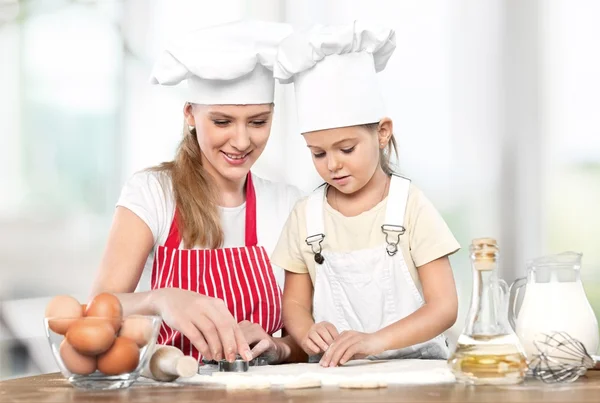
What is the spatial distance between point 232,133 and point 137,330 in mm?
695

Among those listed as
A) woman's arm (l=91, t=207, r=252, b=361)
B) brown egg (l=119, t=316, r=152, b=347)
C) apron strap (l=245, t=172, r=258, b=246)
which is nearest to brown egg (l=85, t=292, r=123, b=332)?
brown egg (l=119, t=316, r=152, b=347)

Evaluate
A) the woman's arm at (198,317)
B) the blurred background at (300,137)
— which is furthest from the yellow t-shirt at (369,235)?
the blurred background at (300,137)

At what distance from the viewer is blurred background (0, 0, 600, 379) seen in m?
2.95

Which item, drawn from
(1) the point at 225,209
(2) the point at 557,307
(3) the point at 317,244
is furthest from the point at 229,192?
(2) the point at 557,307

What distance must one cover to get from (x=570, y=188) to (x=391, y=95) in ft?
2.23

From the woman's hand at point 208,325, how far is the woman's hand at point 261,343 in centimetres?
16

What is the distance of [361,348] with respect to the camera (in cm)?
134

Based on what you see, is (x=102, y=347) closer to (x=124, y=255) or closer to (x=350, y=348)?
(x=350, y=348)

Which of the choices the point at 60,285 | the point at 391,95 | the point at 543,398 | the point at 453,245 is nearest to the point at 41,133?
the point at 60,285

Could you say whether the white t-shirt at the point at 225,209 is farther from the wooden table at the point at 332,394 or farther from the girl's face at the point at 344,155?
the wooden table at the point at 332,394

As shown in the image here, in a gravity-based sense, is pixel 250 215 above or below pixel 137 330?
above

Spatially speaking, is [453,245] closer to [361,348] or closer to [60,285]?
[361,348]

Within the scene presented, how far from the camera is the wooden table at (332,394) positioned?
0.93 metres

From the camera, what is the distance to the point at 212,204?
5.83 ft
